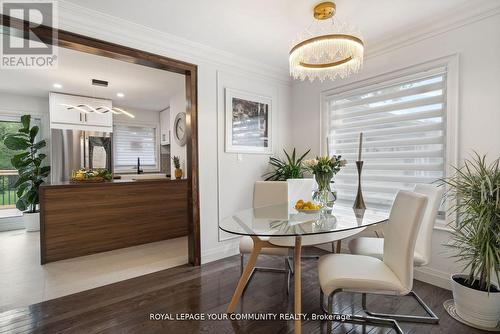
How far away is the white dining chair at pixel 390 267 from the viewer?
1.50m

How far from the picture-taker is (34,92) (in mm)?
4598

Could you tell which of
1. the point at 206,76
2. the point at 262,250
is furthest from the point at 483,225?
the point at 206,76

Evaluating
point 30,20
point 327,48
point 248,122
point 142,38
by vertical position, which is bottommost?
point 248,122

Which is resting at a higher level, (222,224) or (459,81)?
(459,81)

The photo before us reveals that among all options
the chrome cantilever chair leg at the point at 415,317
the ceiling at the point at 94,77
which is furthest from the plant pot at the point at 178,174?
the chrome cantilever chair leg at the point at 415,317

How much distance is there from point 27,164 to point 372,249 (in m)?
5.58

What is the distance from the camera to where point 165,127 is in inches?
239

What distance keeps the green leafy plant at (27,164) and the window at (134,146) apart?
4.53ft

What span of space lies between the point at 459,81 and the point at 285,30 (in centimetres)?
173

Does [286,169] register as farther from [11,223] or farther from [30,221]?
[11,223]

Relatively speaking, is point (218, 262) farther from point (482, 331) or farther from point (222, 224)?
point (482, 331)

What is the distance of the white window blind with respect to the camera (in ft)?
8.16

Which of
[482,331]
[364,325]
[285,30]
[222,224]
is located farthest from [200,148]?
[482,331]

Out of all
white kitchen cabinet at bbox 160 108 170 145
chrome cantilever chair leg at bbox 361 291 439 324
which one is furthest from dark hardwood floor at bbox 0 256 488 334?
white kitchen cabinet at bbox 160 108 170 145
